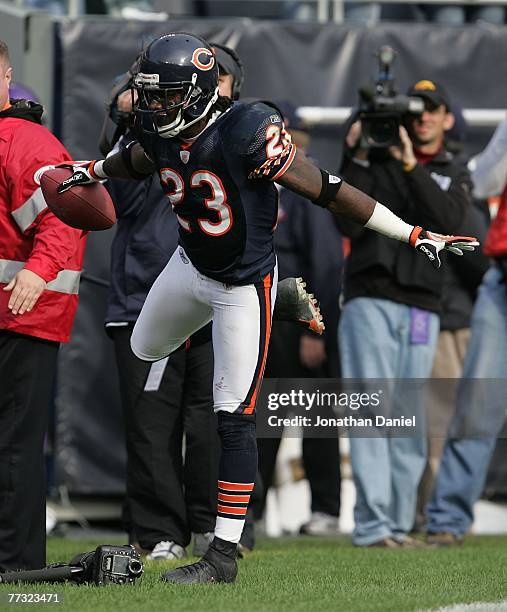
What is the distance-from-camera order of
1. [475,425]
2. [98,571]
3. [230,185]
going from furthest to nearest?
[475,425] < [230,185] < [98,571]

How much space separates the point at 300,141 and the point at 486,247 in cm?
116

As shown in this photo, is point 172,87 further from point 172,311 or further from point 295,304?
point 295,304

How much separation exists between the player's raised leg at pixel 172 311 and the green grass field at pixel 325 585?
2.72 ft

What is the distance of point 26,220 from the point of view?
15.7 feet

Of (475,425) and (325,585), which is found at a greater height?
(325,585)

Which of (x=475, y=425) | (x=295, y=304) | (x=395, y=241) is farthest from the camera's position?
(x=475, y=425)

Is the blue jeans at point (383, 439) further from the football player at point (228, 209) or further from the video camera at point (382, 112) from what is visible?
the football player at point (228, 209)

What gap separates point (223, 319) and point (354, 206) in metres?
0.59

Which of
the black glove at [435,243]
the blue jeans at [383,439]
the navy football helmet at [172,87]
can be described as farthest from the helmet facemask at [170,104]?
the blue jeans at [383,439]

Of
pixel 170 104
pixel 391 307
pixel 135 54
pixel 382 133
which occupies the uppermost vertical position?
pixel 170 104

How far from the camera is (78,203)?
4.77 metres

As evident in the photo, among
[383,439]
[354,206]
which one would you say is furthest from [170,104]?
[383,439]

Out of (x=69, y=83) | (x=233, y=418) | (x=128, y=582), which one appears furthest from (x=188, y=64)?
(x=69, y=83)

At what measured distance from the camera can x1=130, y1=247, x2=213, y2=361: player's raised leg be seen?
189 inches
